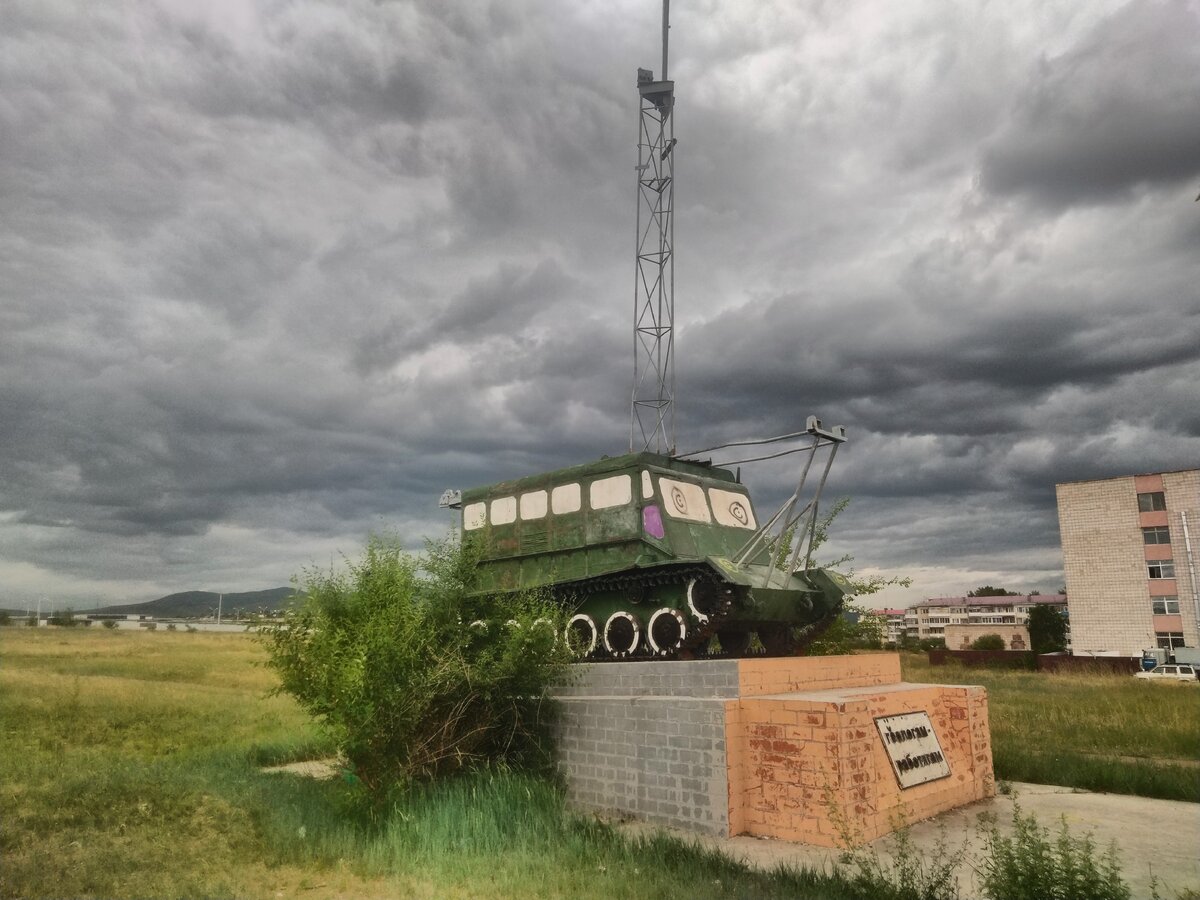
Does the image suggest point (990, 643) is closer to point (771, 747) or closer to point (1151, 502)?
point (1151, 502)

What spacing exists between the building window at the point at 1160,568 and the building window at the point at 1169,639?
8.52 feet

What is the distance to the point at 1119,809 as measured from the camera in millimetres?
10758

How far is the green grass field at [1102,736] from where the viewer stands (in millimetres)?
12227

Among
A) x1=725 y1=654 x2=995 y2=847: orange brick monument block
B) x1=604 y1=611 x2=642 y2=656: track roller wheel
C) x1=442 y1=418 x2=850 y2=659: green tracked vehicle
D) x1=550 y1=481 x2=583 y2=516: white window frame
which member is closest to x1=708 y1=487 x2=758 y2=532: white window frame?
x1=442 y1=418 x2=850 y2=659: green tracked vehicle

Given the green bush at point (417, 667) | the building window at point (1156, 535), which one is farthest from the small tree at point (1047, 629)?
the green bush at point (417, 667)

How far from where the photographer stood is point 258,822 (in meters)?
9.48

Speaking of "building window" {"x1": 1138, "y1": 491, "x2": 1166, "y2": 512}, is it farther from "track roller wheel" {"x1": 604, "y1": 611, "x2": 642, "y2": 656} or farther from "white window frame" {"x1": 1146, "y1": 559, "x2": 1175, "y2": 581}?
"track roller wheel" {"x1": 604, "y1": 611, "x2": 642, "y2": 656}

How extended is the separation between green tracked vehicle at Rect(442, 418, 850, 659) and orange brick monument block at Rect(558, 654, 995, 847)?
3.13 ft

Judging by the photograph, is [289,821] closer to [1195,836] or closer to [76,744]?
[76,744]

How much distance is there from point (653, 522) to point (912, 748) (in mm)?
4500

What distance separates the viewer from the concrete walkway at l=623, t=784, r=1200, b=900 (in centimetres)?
777

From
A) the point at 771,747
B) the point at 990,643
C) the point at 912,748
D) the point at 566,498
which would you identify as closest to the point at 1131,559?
the point at 990,643

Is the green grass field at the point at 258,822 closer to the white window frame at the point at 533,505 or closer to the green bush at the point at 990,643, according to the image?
the white window frame at the point at 533,505

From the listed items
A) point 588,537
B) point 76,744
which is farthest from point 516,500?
point 76,744
